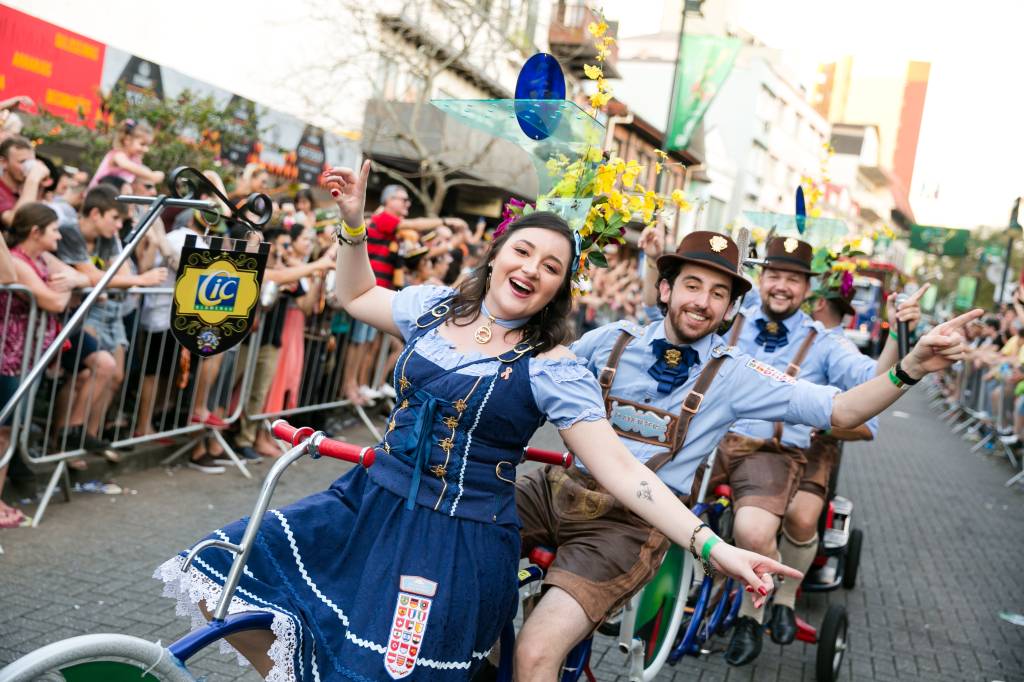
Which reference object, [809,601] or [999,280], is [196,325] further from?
[999,280]

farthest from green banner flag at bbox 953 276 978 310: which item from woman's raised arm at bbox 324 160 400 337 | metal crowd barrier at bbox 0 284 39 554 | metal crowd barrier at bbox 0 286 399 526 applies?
woman's raised arm at bbox 324 160 400 337

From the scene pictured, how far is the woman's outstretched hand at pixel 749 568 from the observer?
245 cm

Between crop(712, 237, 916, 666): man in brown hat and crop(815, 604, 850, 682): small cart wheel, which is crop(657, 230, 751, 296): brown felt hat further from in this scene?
crop(815, 604, 850, 682): small cart wheel

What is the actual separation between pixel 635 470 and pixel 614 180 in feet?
5.01

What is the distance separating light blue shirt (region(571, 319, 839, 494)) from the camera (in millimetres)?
3713

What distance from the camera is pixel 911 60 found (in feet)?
439

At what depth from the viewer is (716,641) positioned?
5.52 m

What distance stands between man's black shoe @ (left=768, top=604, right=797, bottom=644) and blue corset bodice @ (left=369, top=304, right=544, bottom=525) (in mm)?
2817

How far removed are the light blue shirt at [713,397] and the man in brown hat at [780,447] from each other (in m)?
1.03

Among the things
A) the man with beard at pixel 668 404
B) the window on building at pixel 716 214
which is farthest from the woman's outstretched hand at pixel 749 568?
the window on building at pixel 716 214

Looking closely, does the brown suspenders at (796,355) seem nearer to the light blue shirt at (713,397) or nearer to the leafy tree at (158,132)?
the light blue shirt at (713,397)

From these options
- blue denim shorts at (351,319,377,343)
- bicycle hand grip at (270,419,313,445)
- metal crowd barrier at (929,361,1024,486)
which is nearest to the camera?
bicycle hand grip at (270,419,313,445)

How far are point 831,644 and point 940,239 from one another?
31827 mm

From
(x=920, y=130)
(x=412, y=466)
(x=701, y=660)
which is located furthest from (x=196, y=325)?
(x=920, y=130)
